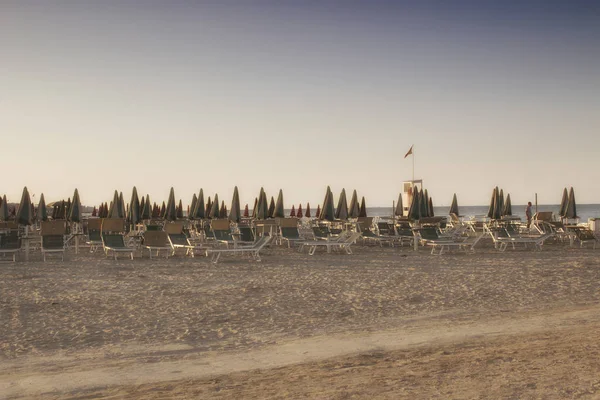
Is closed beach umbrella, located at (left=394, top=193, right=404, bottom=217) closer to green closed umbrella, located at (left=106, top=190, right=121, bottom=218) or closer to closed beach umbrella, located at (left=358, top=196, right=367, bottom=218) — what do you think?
closed beach umbrella, located at (left=358, top=196, right=367, bottom=218)

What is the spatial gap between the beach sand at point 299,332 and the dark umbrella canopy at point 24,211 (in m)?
→ 4.08

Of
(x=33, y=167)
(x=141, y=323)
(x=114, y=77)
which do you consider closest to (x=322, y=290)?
(x=141, y=323)

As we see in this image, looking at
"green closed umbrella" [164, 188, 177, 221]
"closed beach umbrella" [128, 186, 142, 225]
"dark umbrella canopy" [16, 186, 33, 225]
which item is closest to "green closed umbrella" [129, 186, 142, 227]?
"closed beach umbrella" [128, 186, 142, 225]

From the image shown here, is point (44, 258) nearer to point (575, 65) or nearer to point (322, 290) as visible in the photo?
point (322, 290)

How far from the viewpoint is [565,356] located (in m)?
4.64

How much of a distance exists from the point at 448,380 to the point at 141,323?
3.42 meters

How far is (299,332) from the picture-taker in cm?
584

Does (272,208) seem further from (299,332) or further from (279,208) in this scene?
(299,332)

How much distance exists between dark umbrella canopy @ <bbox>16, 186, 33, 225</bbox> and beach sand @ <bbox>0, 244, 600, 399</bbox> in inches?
161

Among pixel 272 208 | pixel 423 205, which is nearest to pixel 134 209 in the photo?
pixel 272 208

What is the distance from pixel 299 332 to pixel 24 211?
10827 mm

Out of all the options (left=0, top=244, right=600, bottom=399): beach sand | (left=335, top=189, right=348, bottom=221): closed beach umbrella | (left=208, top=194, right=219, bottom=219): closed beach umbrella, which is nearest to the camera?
(left=0, top=244, right=600, bottom=399): beach sand

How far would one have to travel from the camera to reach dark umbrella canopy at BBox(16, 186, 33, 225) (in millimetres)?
14227

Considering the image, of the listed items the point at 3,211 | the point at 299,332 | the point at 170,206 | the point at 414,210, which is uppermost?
the point at 170,206
